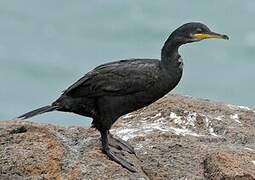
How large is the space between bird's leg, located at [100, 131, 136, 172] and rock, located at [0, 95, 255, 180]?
55mm

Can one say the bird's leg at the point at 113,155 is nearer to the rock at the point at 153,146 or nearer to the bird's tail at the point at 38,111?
the rock at the point at 153,146

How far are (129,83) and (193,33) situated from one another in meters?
0.80

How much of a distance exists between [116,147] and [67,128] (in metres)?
0.91

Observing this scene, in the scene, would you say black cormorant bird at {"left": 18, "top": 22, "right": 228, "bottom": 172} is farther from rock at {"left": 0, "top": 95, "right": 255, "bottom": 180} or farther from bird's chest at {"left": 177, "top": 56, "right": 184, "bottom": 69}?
rock at {"left": 0, "top": 95, "right": 255, "bottom": 180}

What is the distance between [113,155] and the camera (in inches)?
340

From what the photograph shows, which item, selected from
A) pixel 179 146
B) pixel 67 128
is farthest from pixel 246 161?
pixel 67 128

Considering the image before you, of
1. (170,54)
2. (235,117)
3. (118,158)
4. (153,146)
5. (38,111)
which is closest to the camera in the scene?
(118,158)

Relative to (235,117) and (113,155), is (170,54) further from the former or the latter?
(235,117)

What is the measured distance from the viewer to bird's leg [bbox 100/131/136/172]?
335 inches

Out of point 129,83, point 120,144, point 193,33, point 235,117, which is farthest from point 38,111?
point 235,117

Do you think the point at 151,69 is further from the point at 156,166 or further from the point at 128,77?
the point at 156,166

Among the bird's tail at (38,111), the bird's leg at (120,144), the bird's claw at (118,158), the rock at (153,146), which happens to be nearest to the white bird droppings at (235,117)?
the rock at (153,146)

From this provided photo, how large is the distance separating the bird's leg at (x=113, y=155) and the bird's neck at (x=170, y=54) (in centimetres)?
94

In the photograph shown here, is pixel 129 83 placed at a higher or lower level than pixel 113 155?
higher
